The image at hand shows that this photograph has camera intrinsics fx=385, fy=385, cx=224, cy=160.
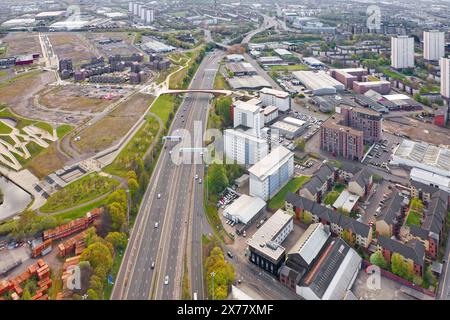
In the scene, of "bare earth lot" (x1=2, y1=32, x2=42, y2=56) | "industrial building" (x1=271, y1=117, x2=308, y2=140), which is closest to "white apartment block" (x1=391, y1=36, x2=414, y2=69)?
"industrial building" (x1=271, y1=117, x2=308, y2=140)

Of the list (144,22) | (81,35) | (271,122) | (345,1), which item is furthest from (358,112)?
(345,1)

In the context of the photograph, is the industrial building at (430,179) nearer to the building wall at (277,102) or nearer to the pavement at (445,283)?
the pavement at (445,283)

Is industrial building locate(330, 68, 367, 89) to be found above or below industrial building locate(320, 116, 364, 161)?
above

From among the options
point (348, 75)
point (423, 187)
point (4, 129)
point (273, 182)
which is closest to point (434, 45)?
point (348, 75)

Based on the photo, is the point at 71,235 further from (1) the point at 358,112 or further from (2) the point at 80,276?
(1) the point at 358,112

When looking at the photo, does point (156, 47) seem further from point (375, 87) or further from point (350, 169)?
point (350, 169)

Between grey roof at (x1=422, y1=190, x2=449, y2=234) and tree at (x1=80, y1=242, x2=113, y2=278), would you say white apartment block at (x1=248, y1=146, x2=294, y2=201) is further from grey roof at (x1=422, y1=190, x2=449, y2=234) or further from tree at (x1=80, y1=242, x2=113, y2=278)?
tree at (x1=80, y1=242, x2=113, y2=278)
